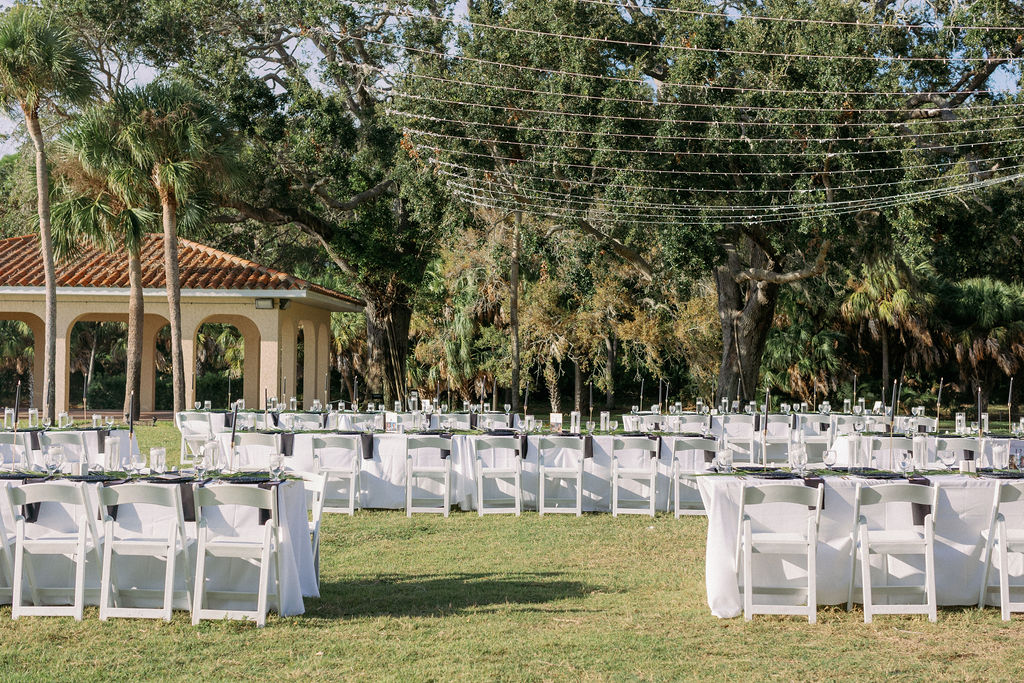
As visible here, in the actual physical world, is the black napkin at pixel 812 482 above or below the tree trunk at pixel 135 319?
below

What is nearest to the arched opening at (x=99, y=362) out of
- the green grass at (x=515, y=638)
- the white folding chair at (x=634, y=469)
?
the white folding chair at (x=634, y=469)

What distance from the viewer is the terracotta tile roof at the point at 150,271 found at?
74.0 ft

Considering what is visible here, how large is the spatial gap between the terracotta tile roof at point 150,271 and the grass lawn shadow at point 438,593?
15484mm

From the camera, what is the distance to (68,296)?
2314cm

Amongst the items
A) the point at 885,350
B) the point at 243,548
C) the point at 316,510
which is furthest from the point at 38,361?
the point at 243,548

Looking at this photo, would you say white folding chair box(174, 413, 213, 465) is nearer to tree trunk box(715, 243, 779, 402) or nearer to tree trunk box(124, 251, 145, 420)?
tree trunk box(124, 251, 145, 420)

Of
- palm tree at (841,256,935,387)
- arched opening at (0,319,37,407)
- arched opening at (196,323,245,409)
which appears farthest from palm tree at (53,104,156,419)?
palm tree at (841,256,935,387)

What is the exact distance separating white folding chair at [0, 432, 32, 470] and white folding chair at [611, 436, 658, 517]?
17.6 feet

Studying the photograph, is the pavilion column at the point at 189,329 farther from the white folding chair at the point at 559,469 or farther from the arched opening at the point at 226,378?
the white folding chair at the point at 559,469

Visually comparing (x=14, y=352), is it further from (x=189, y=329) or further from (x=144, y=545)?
(x=144, y=545)

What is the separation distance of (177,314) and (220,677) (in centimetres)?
1544

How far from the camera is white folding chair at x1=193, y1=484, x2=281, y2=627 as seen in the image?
6.09 m

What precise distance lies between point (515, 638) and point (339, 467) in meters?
5.55

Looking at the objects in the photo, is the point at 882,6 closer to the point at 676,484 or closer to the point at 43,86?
the point at 676,484
